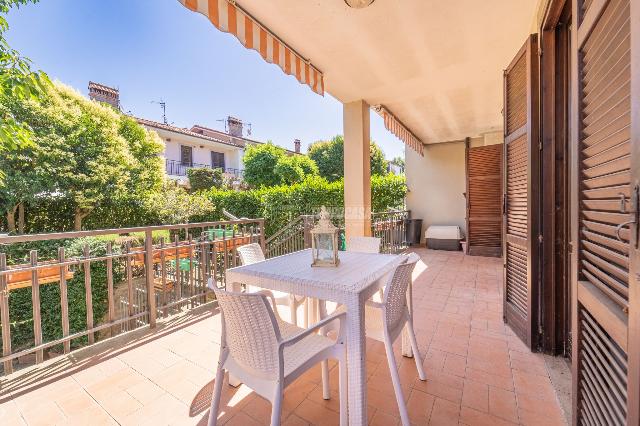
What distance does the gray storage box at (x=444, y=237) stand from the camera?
6.96 m

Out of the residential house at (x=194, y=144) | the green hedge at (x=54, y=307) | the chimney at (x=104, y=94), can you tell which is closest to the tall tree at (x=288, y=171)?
the residential house at (x=194, y=144)

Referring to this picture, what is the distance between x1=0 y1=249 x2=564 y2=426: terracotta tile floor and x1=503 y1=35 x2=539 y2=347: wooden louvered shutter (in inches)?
11.6

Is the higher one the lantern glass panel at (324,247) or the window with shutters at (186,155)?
the window with shutters at (186,155)

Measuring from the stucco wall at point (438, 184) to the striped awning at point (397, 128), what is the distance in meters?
0.72

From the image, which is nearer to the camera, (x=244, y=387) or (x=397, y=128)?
(x=244, y=387)

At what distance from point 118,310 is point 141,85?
15.1 meters

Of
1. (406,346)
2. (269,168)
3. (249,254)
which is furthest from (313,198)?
(269,168)

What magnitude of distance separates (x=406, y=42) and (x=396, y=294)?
2.72 m

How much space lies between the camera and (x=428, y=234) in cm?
736

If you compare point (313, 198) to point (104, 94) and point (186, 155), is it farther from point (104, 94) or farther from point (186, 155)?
point (104, 94)

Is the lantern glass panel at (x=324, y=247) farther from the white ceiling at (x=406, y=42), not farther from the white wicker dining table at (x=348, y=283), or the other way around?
the white ceiling at (x=406, y=42)

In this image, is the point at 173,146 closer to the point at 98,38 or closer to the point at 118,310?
the point at 98,38

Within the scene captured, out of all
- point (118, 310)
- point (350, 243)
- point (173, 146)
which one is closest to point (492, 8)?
point (350, 243)

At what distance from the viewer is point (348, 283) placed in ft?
5.15
